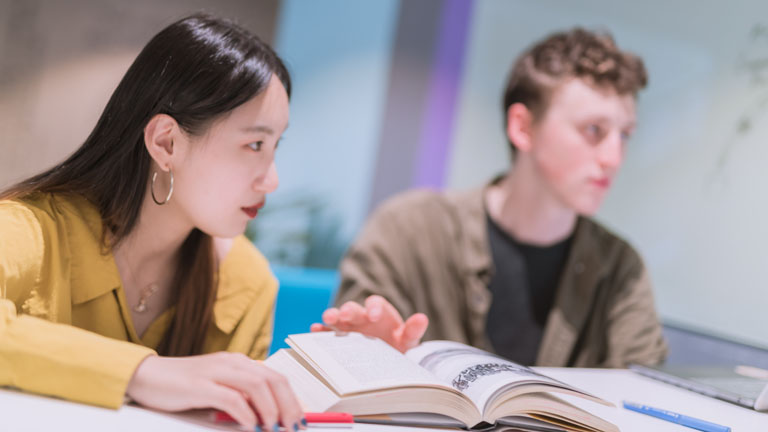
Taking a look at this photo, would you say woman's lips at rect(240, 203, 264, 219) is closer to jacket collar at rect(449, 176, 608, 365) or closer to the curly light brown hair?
jacket collar at rect(449, 176, 608, 365)

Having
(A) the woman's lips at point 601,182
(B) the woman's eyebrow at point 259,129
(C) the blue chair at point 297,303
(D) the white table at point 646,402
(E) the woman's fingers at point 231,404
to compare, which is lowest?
(C) the blue chair at point 297,303

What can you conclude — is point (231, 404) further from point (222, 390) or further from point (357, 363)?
point (357, 363)

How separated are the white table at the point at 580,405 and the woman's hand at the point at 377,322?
26cm

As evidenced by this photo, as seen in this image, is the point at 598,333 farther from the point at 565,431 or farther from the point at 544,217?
the point at 565,431

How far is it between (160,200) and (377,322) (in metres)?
0.41

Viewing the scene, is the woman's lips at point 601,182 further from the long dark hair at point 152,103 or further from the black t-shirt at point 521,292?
the long dark hair at point 152,103

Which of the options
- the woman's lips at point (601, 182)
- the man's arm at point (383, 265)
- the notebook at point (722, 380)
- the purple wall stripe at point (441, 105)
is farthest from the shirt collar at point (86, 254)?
the purple wall stripe at point (441, 105)

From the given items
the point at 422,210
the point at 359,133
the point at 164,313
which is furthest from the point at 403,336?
the point at 359,133

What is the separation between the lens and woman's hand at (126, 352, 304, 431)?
65 centimetres

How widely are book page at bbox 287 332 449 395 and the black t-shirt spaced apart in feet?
2.82

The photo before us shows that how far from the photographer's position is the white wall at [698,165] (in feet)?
5.33

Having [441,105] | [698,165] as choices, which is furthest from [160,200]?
[441,105]

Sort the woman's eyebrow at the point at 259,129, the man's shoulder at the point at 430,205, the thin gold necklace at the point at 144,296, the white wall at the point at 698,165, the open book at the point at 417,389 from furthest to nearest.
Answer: the man's shoulder at the point at 430,205 → the white wall at the point at 698,165 → the thin gold necklace at the point at 144,296 → the woman's eyebrow at the point at 259,129 → the open book at the point at 417,389

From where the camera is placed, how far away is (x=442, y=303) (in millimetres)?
1760
